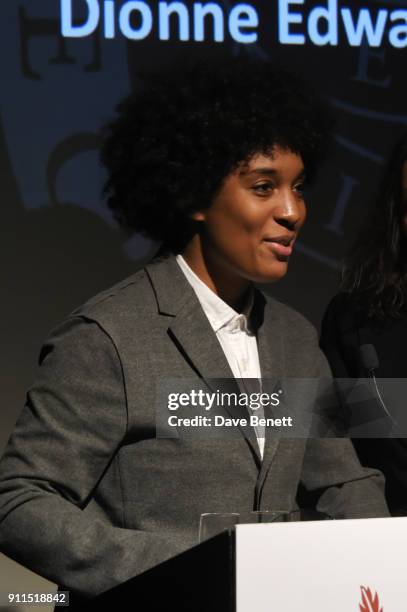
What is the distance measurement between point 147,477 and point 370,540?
50cm

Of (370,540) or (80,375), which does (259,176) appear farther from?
(370,540)

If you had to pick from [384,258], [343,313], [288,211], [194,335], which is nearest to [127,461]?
[194,335]

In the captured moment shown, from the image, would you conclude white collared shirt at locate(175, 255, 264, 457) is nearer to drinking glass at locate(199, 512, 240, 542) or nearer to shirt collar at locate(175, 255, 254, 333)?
shirt collar at locate(175, 255, 254, 333)

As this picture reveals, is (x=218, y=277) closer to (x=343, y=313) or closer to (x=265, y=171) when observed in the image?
(x=265, y=171)

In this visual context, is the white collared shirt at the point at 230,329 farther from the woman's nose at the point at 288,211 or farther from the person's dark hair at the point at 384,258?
the person's dark hair at the point at 384,258

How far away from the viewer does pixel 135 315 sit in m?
1.65

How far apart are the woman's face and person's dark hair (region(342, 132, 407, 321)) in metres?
0.35

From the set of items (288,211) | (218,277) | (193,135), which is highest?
(193,135)

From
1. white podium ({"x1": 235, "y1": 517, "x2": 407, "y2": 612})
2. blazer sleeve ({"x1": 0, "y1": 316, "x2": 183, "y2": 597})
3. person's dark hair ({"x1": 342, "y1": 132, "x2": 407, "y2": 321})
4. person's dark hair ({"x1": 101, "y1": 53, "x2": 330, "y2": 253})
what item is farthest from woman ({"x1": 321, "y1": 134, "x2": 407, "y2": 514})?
white podium ({"x1": 235, "y1": 517, "x2": 407, "y2": 612})

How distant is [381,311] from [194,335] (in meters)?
0.49

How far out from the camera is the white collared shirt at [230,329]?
1.74m

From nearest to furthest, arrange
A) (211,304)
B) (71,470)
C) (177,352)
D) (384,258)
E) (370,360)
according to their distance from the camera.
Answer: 1. (71,470)
2. (177,352)
3. (211,304)
4. (370,360)
5. (384,258)

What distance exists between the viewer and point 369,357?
1935 mm

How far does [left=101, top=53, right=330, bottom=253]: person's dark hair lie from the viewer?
5.84ft
